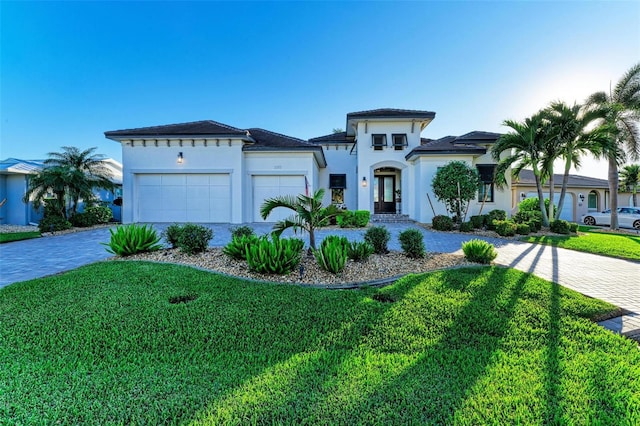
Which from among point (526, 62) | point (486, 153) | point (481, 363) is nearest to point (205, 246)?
point (481, 363)

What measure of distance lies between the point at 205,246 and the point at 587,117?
702 inches

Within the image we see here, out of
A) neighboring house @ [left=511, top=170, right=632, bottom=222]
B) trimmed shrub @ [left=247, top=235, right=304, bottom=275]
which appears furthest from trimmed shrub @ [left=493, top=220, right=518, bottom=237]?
neighboring house @ [left=511, top=170, right=632, bottom=222]

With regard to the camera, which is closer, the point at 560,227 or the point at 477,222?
the point at 560,227

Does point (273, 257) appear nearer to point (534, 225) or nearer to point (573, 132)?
point (534, 225)

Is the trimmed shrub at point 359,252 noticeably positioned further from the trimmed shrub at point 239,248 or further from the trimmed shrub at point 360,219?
the trimmed shrub at point 360,219

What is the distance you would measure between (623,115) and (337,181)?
16.1 m

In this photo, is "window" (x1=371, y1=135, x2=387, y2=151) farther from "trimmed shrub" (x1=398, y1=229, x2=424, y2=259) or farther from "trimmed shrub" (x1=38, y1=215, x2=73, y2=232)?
"trimmed shrub" (x1=38, y1=215, x2=73, y2=232)

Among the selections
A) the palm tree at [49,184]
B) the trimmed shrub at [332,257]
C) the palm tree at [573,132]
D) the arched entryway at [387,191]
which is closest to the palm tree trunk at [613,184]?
the palm tree at [573,132]

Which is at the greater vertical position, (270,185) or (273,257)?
(270,185)

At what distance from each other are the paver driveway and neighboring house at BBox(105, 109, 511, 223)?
4914 millimetres

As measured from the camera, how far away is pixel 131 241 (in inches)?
283

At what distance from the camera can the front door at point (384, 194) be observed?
744 inches

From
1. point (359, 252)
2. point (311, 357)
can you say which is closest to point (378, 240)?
point (359, 252)

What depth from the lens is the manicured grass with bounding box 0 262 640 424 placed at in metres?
2.05
